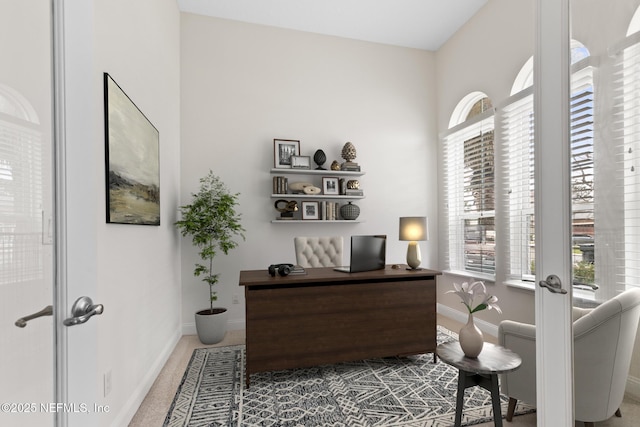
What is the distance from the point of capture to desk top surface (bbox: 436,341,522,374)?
1517mm

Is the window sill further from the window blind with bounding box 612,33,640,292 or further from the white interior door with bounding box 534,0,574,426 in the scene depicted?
the window blind with bounding box 612,33,640,292

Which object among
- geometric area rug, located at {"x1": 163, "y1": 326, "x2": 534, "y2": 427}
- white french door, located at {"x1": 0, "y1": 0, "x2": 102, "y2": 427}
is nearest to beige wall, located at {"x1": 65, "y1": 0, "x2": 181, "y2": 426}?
white french door, located at {"x1": 0, "y1": 0, "x2": 102, "y2": 427}

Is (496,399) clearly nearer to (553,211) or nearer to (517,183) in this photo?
(553,211)

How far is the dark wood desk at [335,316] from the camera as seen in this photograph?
90.8 inches

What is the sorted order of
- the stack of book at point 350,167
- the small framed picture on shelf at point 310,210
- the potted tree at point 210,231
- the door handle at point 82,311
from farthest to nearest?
the stack of book at point 350,167
the small framed picture on shelf at point 310,210
the potted tree at point 210,231
the door handle at point 82,311

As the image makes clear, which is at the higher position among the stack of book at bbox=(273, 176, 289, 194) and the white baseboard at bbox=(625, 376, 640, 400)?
the stack of book at bbox=(273, 176, 289, 194)

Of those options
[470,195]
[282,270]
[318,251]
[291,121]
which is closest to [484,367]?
[282,270]

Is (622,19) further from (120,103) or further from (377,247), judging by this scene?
(120,103)

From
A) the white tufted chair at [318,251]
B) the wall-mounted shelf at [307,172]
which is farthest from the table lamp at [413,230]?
the wall-mounted shelf at [307,172]

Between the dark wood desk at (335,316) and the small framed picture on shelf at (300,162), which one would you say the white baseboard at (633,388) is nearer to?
the dark wood desk at (335,316)

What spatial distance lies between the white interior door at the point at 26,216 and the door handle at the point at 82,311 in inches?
1.9

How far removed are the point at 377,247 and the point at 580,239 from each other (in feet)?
5.64

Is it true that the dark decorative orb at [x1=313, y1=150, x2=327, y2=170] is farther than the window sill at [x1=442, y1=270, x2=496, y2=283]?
Yes

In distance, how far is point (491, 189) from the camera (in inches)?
141
